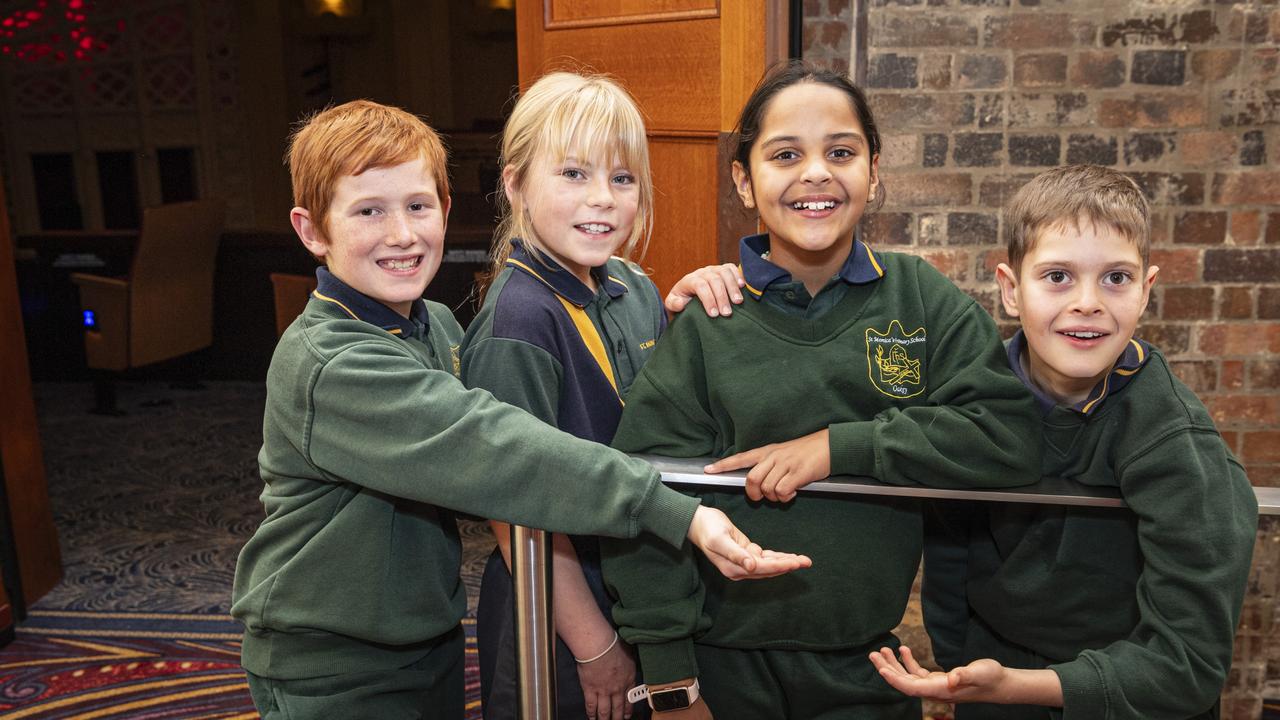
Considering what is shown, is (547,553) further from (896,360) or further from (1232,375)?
(1232,375)

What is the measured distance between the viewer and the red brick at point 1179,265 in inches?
119

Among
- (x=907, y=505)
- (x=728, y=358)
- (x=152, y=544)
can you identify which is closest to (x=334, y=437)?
(x=728, y=358)

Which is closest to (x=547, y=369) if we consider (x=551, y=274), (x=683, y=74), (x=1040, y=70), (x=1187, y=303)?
(x=551, y=274)

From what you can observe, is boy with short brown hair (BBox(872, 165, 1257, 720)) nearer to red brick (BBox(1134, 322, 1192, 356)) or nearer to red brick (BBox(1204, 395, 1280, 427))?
red brick (BBox(1134, 322, 1192, 356))

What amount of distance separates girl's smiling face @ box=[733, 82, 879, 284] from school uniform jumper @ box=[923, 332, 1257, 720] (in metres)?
0.31

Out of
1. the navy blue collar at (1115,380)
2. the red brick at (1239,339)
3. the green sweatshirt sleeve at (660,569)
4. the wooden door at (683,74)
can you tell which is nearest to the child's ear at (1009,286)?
the navy blue collar at (1115,380)

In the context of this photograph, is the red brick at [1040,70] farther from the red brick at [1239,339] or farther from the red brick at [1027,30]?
the red brick at [1239,339]

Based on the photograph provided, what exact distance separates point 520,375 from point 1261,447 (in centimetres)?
267

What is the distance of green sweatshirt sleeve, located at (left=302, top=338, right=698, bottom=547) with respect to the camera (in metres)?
1.21

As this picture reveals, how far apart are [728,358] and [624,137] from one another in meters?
0.44

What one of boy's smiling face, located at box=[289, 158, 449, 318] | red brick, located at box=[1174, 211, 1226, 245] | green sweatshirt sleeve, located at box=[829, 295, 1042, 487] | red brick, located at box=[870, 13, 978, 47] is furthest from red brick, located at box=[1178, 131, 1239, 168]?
boy's smiling face, located at box=[289, 158, 449, 318]

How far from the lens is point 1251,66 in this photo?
2908 millimetres

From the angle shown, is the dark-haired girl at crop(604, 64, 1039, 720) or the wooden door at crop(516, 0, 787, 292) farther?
the wooden door at crop(516, 0, 787, 292)

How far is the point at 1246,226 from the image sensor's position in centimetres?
299
